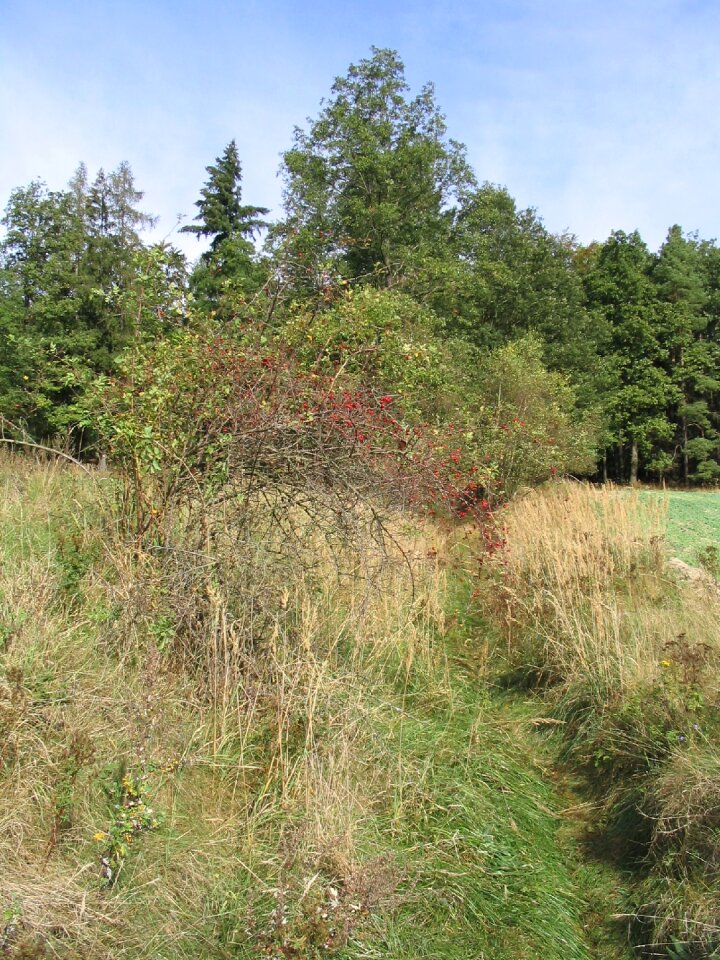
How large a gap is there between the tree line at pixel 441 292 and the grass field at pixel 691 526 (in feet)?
6.50

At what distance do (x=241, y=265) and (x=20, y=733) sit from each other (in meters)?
25.2

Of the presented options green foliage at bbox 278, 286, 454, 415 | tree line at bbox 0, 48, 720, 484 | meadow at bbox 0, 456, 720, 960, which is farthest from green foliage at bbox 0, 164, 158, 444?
meadow at bbox 0, 456, 720, 960

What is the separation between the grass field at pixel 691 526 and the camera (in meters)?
7.52

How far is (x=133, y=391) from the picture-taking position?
15.7 feet

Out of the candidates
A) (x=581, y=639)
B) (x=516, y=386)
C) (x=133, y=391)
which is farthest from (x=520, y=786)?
(x=516, y=386)

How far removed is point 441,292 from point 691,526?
538 inches

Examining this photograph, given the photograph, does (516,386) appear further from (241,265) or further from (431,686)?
(241,265)

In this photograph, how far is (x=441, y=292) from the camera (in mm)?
21188

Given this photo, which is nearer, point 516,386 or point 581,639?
point 581,639

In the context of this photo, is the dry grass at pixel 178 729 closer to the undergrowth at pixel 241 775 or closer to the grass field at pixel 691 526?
the undergrowth at pixel 241 775

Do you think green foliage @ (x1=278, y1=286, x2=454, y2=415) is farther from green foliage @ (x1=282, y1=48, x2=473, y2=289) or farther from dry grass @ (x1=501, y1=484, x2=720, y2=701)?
green foliage @ (x1=282, y1=48, x2=473, y2=289)

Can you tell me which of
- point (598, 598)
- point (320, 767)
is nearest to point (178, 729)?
point (320, 767)

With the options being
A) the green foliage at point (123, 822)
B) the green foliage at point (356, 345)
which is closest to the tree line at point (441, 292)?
the green foliage at point (356, 345)

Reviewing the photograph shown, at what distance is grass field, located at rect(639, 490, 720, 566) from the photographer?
752 cm
